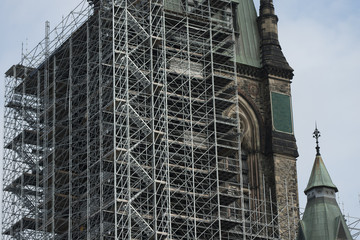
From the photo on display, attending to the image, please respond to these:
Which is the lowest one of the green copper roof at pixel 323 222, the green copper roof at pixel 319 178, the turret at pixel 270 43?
the green copper roof at pixel 323 222

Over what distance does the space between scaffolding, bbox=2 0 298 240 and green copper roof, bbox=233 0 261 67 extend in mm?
4570

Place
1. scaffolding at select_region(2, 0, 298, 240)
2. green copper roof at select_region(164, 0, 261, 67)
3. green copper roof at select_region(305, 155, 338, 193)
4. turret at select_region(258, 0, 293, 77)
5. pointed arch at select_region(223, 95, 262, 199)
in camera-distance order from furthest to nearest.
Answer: green copper roof at select_region(164, 0, 261, 67), turret at select_region(258, 0, 293, 77), pointed arch at select_region(223, 95, 262, 199), green copper roof at select_region(305, 155, 338, 193), scaffolding at select_region(2, 0, 298, 240)

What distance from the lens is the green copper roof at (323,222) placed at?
67375mm

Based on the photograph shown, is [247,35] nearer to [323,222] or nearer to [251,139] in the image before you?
[251,139]

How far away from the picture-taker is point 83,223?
64.5 meters

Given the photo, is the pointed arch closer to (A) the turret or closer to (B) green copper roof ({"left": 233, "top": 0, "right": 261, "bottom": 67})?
(A) the turret

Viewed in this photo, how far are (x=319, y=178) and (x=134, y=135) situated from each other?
10.9 meters

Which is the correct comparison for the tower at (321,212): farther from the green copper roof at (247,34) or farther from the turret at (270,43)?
the green copper roof at (247,34)

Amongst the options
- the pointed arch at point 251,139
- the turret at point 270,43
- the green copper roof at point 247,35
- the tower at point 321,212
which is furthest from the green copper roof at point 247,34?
the tower at point 321,212

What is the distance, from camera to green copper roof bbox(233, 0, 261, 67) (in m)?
78.2

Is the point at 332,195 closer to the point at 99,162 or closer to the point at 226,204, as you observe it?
the point at 226,204

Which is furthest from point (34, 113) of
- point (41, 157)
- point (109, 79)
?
point (109, 79)

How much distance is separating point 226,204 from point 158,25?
939 centimetres

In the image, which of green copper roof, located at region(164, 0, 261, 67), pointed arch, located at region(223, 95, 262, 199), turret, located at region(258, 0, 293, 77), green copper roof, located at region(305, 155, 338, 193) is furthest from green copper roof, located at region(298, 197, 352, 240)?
green copper roof, located at region(164, 0, 261, 67)
